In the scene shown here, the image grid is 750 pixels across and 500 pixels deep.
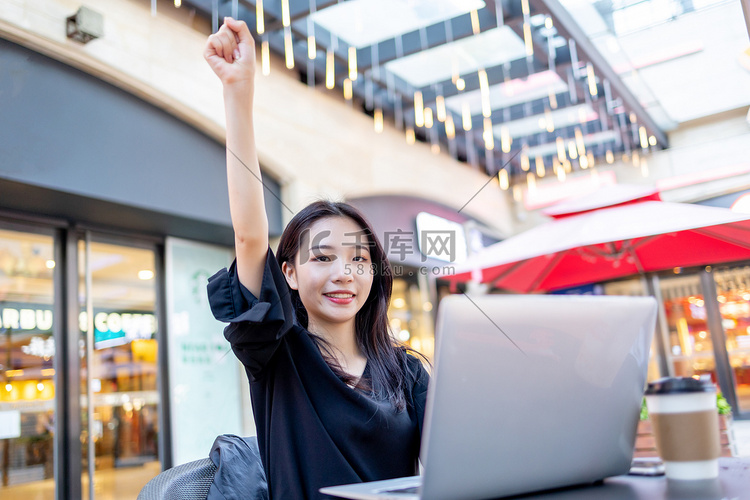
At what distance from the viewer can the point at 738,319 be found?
729cm

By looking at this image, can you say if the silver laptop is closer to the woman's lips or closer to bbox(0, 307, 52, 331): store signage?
the woman's lips

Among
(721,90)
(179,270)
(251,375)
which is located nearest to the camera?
(251,375)

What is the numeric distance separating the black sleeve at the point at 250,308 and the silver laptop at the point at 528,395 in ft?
1.08

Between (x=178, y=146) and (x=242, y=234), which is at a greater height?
(x=178, y=146)

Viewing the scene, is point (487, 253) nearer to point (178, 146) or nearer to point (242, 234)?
point (178, 146)

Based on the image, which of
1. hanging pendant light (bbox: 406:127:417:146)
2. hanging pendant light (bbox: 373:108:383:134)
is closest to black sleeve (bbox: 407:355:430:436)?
hanging pendant light (bbox: 373:108:383:134)

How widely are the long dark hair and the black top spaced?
60 millimetres

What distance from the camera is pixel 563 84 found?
5.96 meters

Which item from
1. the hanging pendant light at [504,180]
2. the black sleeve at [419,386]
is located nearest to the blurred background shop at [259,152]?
the hanging pendant light at [504,180]

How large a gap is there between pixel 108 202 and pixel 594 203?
261 centimetres

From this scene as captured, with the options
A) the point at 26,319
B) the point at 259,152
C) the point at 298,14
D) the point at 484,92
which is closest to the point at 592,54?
the point at 484,92

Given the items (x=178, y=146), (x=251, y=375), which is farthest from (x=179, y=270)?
(x=251, y=375)

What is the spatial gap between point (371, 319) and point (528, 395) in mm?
740

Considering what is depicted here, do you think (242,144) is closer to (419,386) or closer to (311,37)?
(419,386)
